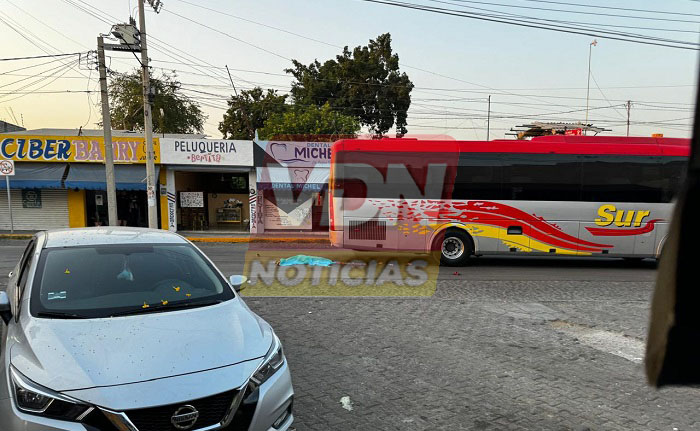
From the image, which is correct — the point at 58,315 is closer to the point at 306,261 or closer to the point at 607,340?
the point at 607,340

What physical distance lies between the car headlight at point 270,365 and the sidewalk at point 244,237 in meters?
15.0

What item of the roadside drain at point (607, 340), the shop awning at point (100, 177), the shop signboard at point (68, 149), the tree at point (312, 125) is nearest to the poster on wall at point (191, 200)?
the shop awning at point (100, 177)

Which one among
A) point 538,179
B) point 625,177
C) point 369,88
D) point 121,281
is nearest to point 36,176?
point 121,281

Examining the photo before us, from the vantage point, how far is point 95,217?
20.9 meters

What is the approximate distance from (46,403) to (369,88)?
1460 inches

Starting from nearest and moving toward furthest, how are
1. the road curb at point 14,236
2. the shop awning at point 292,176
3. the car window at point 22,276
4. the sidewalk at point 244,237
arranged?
the car window at point 22,276
the road curb at point 14,236
the sidewalk at point 244,237
the shop awning at point 292,176

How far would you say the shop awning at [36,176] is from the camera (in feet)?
63.2

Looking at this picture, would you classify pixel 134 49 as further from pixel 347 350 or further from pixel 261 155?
pixel 347 350

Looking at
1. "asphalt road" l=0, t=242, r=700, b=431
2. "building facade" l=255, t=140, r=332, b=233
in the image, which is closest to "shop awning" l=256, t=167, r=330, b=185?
"building facade" l=255, t=140, r=332, b=233

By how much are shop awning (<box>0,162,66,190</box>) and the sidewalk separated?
2.18 meters

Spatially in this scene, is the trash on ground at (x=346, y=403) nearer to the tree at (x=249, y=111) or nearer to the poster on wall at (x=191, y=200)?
the poster on wall at (x=191, y=200)

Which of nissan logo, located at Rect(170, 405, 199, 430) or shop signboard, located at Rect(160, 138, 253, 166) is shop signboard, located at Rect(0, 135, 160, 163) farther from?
nissan logo, located at Rect(170, 405, 199, 430)

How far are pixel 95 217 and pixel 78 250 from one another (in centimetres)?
1968

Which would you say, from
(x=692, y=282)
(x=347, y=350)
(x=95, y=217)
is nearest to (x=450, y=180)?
(x=347, y=350)
